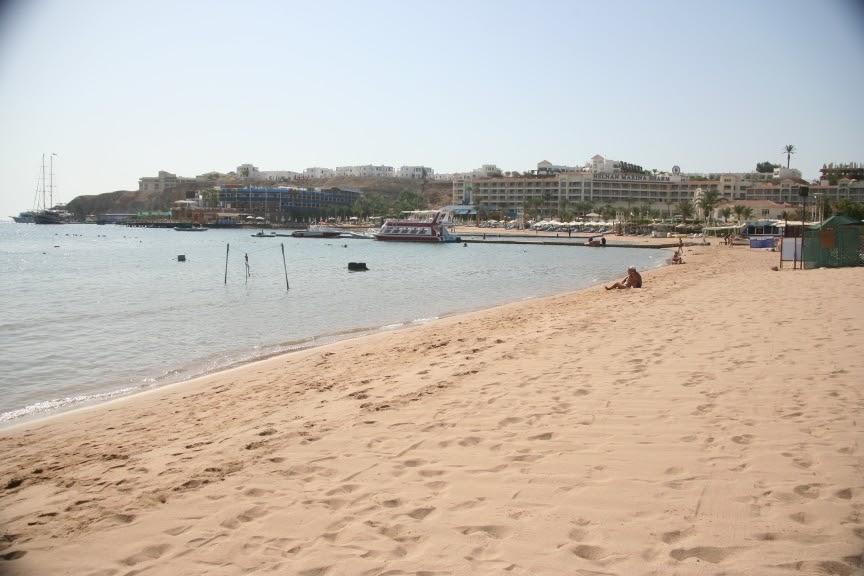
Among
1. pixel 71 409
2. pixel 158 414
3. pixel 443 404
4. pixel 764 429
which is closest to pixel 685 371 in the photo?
pixel 764 429

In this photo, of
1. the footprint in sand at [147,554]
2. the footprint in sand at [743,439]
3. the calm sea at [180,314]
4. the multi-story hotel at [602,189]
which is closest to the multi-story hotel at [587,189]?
the multi-story hotel at [602,189]

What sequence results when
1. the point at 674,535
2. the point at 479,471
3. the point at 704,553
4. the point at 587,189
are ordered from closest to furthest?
1. the point at 704,553
2. the point at 674,535
3. the point at 479,471
4. the point at 587,189

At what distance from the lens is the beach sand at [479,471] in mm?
3734

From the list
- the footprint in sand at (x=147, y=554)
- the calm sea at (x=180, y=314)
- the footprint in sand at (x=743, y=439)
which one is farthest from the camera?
the calm sea at (x=180, y=314)

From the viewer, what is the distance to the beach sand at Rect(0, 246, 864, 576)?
3734 mm

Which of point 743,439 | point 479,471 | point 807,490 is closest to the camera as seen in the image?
point 807,490

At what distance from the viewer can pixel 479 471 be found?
4879 millimetres

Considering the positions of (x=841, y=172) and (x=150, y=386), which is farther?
(x=841, y=172)

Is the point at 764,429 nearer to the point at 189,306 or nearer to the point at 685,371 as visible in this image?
the point at 685,371

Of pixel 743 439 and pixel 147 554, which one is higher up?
pixel 743 439

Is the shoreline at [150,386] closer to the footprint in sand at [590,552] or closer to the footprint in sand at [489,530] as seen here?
the footprint in sand at [489,530]

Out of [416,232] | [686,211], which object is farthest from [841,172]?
[416,232]

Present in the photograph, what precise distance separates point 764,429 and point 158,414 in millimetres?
7312

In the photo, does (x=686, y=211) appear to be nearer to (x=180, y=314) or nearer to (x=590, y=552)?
(x=180, y=314)
